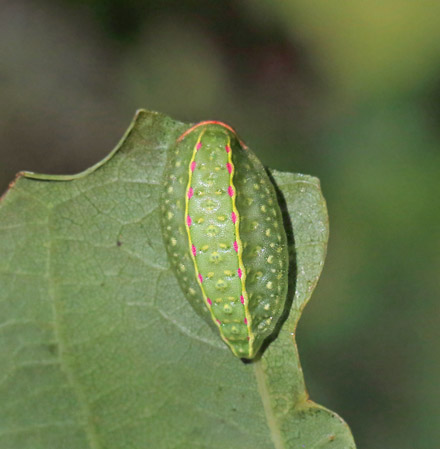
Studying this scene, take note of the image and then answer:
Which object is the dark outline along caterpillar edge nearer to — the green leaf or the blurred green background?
the green leaf

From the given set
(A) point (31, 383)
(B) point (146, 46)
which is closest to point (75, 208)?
(A) point (31, 383)

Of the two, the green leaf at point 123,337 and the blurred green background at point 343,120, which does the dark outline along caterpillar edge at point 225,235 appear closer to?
the green leaf at point 123,337

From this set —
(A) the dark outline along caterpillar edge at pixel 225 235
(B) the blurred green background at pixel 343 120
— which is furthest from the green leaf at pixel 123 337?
→ (B) the blurred green background at pixel 343 120

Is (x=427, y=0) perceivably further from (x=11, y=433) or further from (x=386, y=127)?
(x=11, y=433)

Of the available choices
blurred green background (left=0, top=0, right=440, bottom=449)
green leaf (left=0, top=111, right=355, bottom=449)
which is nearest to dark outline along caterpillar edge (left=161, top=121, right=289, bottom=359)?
green leaf (left=0, top=111, right=355, bottom=449)

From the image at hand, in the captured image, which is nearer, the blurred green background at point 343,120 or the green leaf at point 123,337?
the green leaf at point 123,337

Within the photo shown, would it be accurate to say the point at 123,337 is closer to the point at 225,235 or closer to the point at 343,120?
the point at 225,235

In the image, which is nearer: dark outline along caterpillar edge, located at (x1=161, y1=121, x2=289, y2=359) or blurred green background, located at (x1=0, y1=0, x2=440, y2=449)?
dark outline along caterpillar edge, located at (x1=161, y1=121, x2=289, y2=359)
